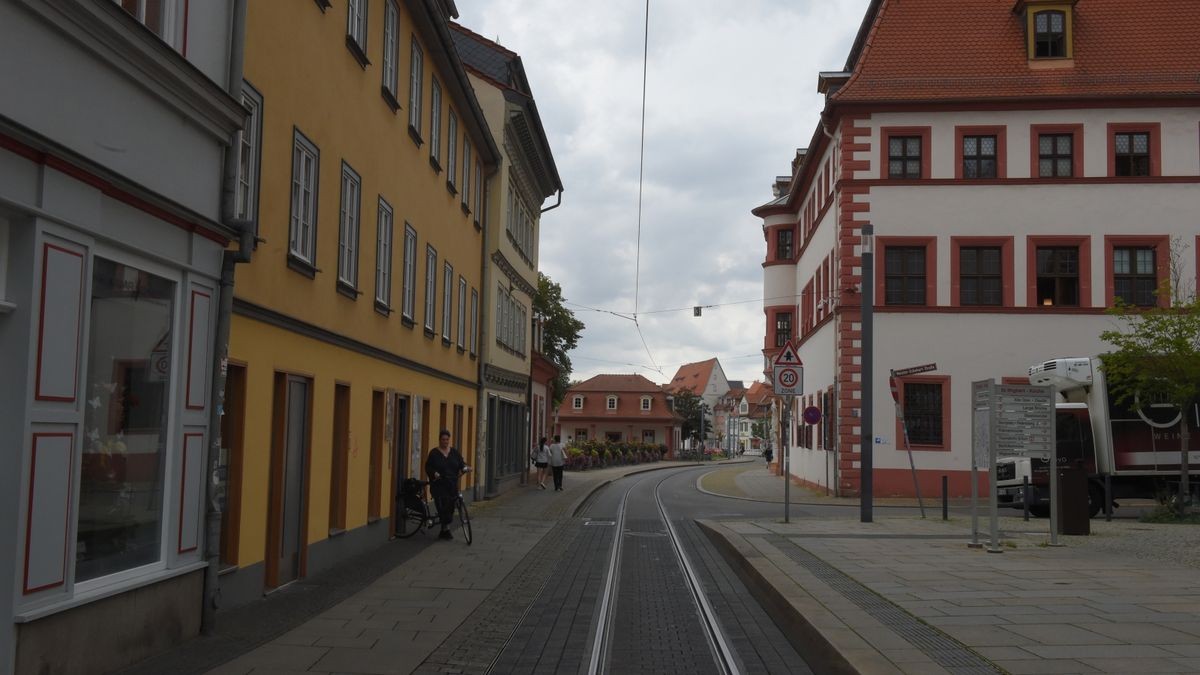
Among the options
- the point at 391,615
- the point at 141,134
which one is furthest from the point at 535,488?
the point at 141,134

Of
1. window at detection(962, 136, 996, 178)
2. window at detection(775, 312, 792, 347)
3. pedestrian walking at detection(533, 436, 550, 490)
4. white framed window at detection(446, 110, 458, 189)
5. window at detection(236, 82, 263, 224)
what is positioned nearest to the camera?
window at detection(236, 82, 263, 224)

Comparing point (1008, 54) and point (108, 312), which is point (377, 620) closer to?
point (108, 312)

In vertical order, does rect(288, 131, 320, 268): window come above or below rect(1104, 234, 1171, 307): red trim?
below

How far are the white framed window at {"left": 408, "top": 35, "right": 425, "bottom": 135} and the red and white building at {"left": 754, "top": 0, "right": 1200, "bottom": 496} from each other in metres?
18.1

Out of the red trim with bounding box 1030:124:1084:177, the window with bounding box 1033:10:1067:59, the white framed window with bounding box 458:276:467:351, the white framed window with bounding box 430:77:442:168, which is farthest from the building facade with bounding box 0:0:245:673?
the window with bounding box 1033:10:1067:59

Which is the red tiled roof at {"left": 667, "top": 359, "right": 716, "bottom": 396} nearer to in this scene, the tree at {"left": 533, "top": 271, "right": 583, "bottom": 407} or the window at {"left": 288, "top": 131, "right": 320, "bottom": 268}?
the tree at {"left": 533, "top": 271, "right": 583, "bottom": 407}

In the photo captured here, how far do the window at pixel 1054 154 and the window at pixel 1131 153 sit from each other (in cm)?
127

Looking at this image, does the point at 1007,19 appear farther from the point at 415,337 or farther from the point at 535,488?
the point at 415,337

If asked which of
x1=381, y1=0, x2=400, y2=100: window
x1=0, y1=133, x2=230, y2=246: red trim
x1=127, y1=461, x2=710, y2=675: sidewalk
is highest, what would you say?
x1=381, y1=0, x2=400, y2=100: window

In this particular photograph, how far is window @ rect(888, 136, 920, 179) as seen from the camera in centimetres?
3606

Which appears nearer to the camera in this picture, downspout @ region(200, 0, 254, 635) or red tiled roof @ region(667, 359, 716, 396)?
downspout @ region(200, 0, 254, 635)

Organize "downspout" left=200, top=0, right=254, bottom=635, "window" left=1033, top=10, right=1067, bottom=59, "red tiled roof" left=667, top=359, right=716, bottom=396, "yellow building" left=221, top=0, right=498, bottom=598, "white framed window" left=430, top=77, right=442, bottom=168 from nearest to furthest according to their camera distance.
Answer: "downspout" left=200, top=0, right=254, bottom=635, "yellow building" left=221, top=0, right=498, bottom=598, "white framed window" left=430, top=77, right=442, bottom=168, "window" left=1033, top=10, right=1067, bottom=59, "red tiled roof" left=667, top=359, right=716, bottom=396

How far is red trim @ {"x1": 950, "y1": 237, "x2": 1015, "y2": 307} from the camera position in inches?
1398

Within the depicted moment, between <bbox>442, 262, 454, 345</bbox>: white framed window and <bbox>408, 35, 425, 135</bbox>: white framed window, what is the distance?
421 cm
